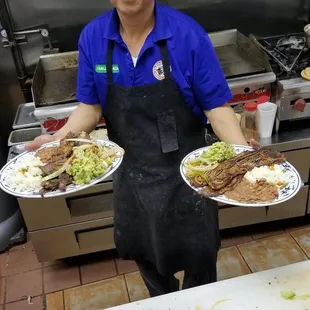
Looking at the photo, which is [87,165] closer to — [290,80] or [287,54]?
[290,80]

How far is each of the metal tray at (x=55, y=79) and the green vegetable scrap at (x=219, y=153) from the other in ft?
4.02

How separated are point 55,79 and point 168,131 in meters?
1.32

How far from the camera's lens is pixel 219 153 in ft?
5.23

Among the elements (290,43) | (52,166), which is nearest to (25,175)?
(52,166)

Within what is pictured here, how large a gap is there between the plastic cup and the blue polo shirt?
865mm

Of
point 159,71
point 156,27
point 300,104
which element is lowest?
point 300,104

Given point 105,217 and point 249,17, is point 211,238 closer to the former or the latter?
point 105,217

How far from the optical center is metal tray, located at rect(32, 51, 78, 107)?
261 cm

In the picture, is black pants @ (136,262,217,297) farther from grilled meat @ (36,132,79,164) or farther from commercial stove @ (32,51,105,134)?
commercial stove @ (32,51,105,134)

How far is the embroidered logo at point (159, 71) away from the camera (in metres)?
1.77

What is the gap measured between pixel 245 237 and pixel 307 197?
0.51 meters

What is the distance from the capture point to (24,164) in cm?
A: 171

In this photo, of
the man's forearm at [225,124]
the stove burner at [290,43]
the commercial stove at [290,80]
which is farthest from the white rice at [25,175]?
the stove burner at [290,43]

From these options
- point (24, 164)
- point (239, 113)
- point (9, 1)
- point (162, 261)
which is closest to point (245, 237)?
point (239, 113)
